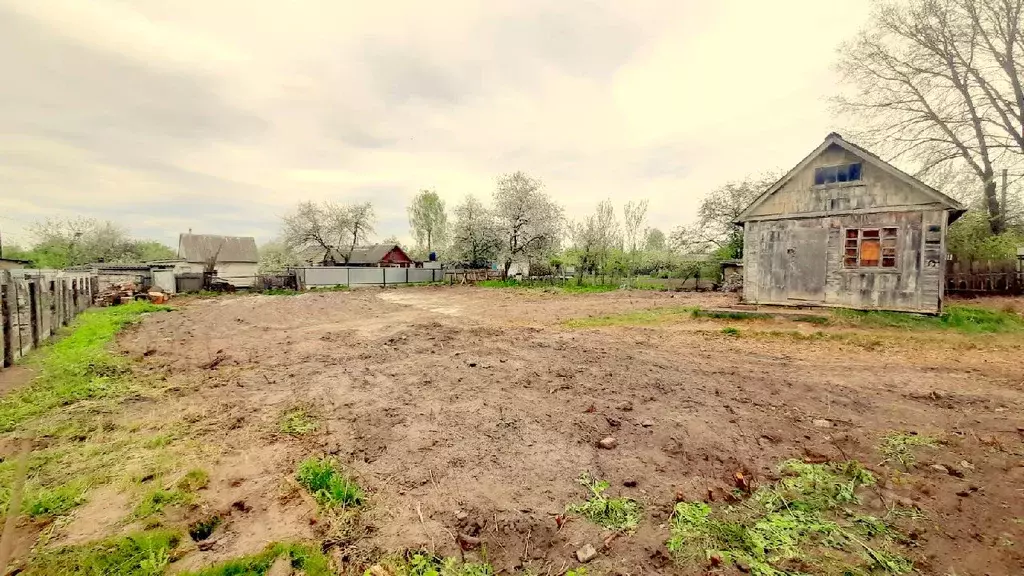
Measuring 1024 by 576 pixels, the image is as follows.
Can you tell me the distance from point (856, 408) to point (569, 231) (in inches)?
1250

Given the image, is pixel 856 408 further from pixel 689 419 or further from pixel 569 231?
pixel 569 231

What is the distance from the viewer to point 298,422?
4.39 meters

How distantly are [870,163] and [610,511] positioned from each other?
45.1ft

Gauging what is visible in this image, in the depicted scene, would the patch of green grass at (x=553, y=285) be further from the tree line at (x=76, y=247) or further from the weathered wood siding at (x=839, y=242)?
the tree line at (x=76, y=247)

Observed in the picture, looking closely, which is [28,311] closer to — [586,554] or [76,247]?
[586,554]

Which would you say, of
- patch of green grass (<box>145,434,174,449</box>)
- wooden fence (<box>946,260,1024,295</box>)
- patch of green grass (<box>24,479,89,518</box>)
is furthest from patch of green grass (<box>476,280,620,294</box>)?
patch of green grass (<box>24,479,89,518</box>)

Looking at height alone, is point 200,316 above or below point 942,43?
below

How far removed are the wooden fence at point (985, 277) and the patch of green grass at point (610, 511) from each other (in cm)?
2168

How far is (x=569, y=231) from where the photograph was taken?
35688 mm

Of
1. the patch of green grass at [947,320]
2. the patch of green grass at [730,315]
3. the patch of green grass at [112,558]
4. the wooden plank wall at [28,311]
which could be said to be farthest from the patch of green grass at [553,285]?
the patch of green grass at [112,558]

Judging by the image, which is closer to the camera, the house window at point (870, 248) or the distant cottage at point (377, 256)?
the house window at point (870, 248)

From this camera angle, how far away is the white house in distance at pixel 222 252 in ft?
140

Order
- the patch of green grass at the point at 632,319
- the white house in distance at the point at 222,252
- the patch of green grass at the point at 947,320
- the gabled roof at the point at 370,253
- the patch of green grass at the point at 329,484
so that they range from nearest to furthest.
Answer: the patch of green grass at the point at 329,484, the patch of green grass at the point at 947,320, the patch of green grass at the point at 632,319, the white house in distance at the point at 222,252, the gabled roof at the point at 370,253

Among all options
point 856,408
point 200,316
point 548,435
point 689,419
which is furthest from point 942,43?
point 200,316
